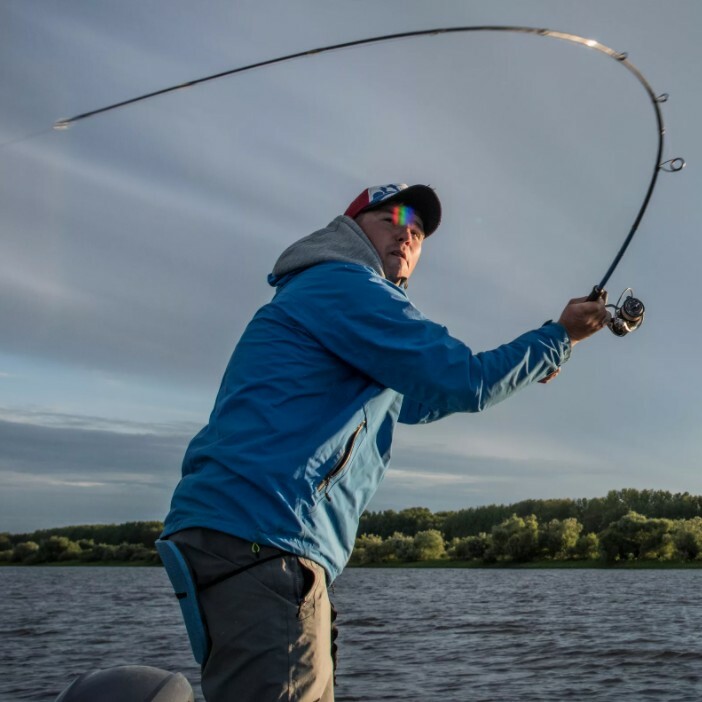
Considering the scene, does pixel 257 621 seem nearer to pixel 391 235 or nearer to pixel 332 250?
pixel 332 250

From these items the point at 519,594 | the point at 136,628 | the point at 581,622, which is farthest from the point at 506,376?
the point at 519,594

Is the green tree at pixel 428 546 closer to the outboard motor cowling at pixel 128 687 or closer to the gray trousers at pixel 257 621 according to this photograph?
the outboard motor cowling at pixel 128 687

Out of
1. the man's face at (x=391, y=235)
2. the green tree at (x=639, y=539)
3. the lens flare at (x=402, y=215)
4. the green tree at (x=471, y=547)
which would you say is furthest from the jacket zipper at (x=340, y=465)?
the green tree at (x=471, y=547)

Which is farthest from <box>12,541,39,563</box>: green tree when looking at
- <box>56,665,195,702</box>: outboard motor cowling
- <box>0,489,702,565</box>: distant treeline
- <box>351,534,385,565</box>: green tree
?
<box>56,665,195,702</box>: outboard motor cowling

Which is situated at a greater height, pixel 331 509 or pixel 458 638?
pixel 331 509

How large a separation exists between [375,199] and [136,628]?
26951 millimetres

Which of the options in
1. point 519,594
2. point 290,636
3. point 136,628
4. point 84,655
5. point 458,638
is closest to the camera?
point 290,636

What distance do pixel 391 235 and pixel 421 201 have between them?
0.22 m

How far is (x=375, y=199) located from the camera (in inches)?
125

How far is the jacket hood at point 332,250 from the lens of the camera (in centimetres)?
288

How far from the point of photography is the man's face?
10.2 feet

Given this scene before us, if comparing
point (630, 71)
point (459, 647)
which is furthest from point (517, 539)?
point (630, 71)

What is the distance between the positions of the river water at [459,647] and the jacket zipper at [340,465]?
11.2m

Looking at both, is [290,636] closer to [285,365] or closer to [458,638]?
[285,365]
